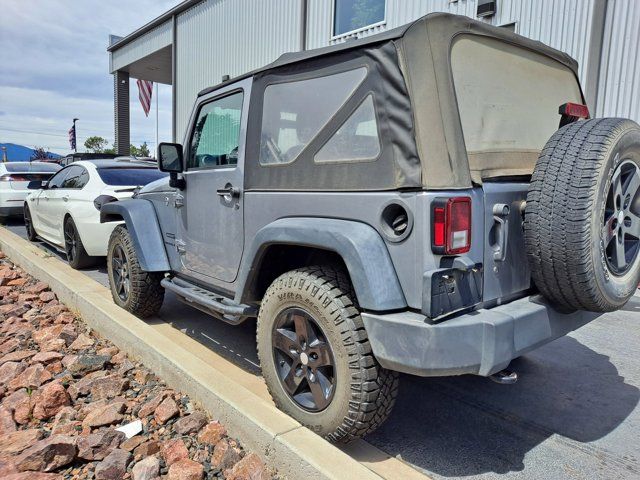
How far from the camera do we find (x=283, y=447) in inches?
91.3

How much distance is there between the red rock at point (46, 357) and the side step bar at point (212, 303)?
0.93m

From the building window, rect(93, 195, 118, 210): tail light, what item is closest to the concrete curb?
rect(93, 195, 118, 210): tail light

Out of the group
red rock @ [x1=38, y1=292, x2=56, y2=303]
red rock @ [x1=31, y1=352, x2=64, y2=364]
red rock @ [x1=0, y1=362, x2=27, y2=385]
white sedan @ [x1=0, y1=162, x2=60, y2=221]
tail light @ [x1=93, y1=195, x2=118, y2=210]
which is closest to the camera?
red rock @ [x1=0, y1=362, x2=27, y2=385]

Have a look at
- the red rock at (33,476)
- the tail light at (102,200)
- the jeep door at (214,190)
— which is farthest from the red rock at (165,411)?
the tail light at (102,200)

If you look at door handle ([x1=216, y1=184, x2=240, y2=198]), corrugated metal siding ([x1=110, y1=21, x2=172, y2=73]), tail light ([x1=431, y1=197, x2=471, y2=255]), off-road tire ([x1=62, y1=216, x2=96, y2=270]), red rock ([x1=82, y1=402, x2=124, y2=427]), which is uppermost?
corrugated metal siding ([x1=110, y1=21, x2=172, y2=73])

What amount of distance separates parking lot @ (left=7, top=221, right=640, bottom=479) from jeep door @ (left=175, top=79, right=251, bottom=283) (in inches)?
32.7

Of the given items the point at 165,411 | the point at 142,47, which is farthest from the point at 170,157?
the point at 142,47

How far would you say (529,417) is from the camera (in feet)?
9.98

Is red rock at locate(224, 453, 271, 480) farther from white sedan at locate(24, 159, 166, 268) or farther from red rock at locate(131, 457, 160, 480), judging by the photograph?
white sedan at locate(24, 159, 166, 268)

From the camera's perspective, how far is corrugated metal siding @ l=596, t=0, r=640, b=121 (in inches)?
248

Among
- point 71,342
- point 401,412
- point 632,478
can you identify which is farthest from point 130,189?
point 632,478

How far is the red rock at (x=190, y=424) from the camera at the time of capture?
274 cm

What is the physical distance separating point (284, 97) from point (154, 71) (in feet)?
74.4

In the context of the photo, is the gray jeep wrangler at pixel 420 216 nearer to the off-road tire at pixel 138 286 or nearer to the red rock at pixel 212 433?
the red rock at pixel 212 433
